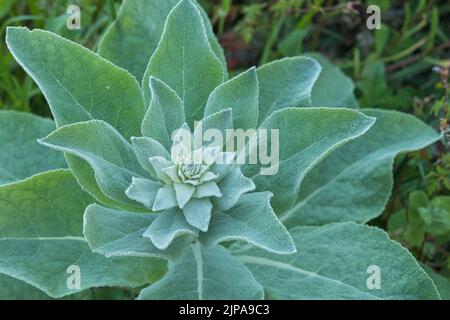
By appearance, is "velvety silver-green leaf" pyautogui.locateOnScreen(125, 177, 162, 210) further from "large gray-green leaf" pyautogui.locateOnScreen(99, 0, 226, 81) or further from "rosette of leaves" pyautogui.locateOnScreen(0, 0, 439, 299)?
"large gray-green leaf" pyautogui.locateOnScreen(99, 0, 226, 81)

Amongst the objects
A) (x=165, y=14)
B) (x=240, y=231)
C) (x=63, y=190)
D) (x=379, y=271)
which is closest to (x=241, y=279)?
(x=240, y=231)

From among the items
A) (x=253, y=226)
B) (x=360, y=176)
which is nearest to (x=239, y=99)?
(x=253, y=226)

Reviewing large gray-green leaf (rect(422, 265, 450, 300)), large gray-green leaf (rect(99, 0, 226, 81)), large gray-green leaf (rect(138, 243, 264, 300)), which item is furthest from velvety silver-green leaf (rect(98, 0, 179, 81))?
large gray-green leaf (rect(422, 265, 450, 300))

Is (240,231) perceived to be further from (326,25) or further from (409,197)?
(326,25)

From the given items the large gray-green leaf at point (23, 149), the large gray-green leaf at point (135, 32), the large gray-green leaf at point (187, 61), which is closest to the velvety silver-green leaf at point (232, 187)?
the large gray-green leaf at point (187, 61)

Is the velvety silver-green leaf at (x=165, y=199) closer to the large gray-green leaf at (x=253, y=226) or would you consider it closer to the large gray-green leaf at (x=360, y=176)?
the large gray-green leaf at (x=253, y=226)
